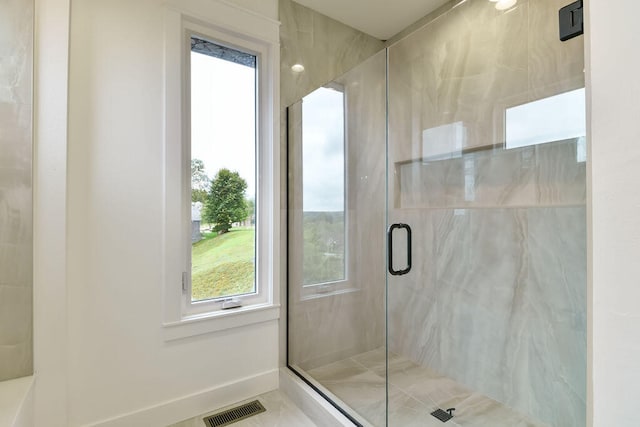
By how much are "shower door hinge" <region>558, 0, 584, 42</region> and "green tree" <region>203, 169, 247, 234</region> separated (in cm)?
177

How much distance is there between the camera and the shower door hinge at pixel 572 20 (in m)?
0.72

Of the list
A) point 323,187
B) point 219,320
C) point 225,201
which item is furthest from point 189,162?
point 219,320

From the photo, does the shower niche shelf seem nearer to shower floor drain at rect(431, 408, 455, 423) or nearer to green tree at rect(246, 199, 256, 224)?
green tree at rect(246, 199, 256, 224)

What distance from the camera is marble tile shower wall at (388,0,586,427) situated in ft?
5.16

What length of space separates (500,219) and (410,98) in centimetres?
112

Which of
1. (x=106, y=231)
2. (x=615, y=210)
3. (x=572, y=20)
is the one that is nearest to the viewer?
(x=615, y=210)

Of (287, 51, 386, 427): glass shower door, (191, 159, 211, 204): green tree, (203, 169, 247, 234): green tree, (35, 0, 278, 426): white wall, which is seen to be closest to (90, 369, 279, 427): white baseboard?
(35, 0, 278, 426): white wall

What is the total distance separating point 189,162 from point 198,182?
5.2 inches

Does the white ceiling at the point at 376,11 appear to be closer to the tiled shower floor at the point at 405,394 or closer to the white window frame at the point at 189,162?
the white window frame at the point at 189,162

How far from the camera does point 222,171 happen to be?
2.01 m

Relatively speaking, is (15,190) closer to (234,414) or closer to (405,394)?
(234,414)

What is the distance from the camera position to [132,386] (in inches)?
65.0

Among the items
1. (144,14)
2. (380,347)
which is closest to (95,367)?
(380,347)

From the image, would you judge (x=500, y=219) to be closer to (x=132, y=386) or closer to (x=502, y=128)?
(x=502, y=128)
